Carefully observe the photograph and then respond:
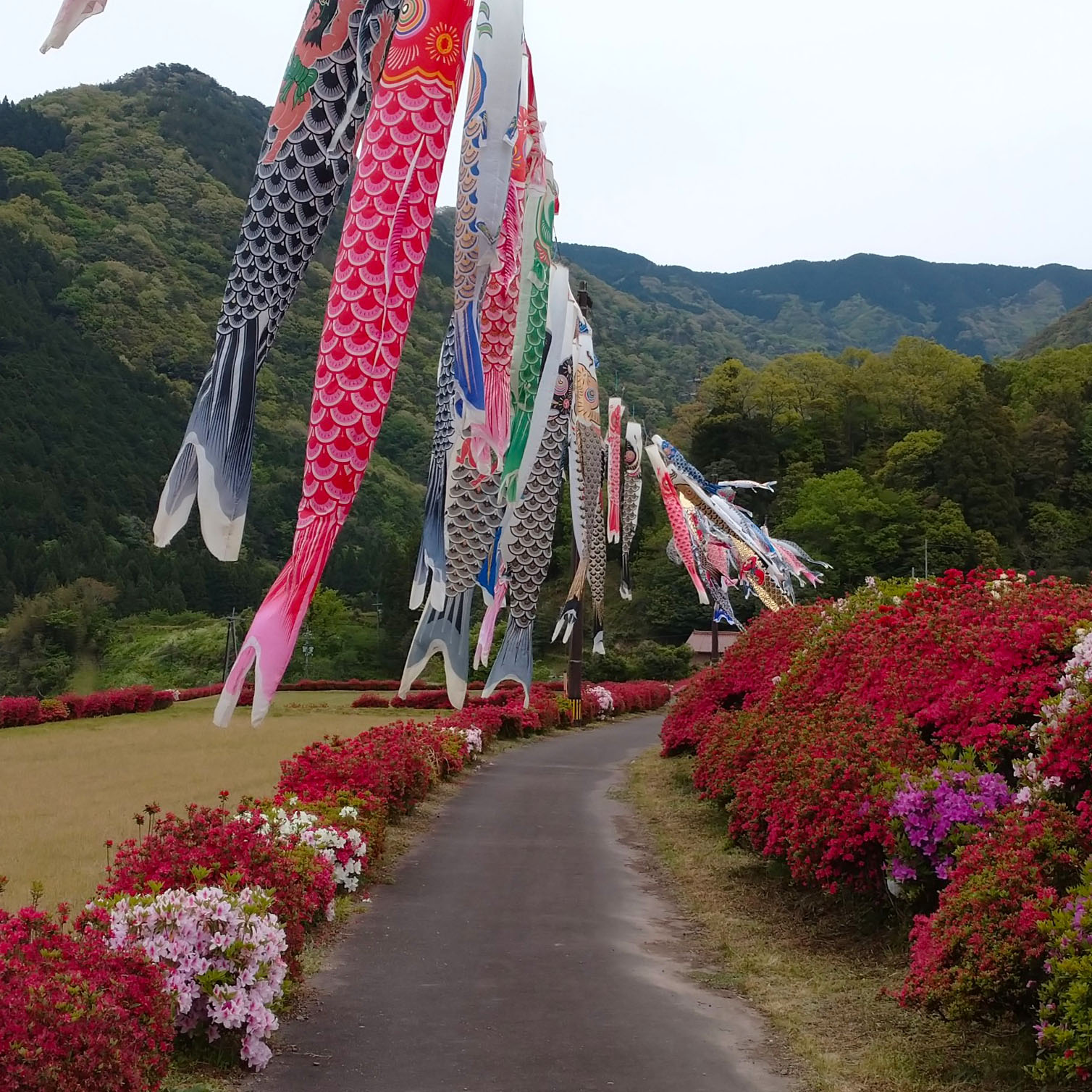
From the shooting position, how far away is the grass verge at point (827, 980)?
4559 millimetres

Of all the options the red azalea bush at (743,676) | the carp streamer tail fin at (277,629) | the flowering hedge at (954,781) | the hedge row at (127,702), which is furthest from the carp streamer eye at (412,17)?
the hedge row at (127,702)

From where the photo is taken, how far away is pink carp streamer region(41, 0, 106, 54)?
414cm

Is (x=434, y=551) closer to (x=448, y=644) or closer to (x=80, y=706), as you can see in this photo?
(x=448, y=644)

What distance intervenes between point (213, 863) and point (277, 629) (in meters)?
1.71

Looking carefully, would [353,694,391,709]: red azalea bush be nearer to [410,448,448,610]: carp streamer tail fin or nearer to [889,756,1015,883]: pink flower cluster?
[410,448,448,610]: carp streamer tail fin

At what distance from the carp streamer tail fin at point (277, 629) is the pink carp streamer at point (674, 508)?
1707 cm

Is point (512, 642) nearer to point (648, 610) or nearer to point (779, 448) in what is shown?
point (648, 610)

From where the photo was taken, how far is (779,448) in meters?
52.1

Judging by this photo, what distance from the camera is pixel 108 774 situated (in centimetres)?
1352

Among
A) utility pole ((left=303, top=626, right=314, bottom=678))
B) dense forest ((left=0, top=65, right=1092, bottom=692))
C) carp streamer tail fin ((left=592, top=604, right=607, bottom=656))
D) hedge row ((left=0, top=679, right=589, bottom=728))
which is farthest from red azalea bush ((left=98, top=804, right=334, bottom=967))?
utility pole ((left=303, top=626, right=314, bottom=678))

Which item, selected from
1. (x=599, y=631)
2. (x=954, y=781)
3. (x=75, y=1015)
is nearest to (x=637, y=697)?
(x=599, y=631)

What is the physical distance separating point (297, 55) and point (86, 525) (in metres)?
41.3

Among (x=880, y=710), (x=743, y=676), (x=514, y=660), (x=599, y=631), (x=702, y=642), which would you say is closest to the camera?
(x=880, y=710)

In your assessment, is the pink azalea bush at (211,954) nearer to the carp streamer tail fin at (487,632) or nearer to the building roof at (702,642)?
the carp streamer tail fin at (487,632)
